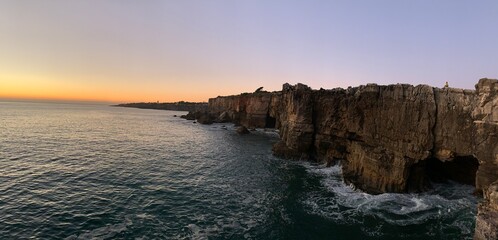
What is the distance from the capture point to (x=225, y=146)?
52.2 meters

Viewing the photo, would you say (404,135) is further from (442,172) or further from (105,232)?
(105,232)

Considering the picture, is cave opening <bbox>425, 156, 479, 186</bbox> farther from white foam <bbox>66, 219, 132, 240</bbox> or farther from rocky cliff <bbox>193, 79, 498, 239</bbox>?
white foam <bbox>66, 219, 132, 240</bbox>

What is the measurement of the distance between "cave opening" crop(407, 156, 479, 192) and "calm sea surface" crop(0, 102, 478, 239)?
120 centimetres

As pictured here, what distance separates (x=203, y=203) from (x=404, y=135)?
1903 centimetres

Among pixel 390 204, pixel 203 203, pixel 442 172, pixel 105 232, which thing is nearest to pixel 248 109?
pixel 442 172

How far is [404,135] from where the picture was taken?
2598 cm

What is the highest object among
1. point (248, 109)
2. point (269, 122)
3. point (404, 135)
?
point (248, 109)

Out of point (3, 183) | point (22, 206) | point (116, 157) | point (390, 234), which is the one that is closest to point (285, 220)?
point (390, 234)

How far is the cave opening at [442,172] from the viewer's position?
26.2 meters

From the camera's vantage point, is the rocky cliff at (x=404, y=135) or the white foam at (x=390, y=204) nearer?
the rocky cliff at (x=404, y=135)

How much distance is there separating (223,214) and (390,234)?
11.5 meters

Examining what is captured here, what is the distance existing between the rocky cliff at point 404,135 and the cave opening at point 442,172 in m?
0.08

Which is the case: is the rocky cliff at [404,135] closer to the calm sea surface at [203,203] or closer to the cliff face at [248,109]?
the calm sea surface at [203,203]

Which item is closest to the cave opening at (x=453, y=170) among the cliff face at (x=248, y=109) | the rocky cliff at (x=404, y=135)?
the rocky cliff at (x=404, y=135)
